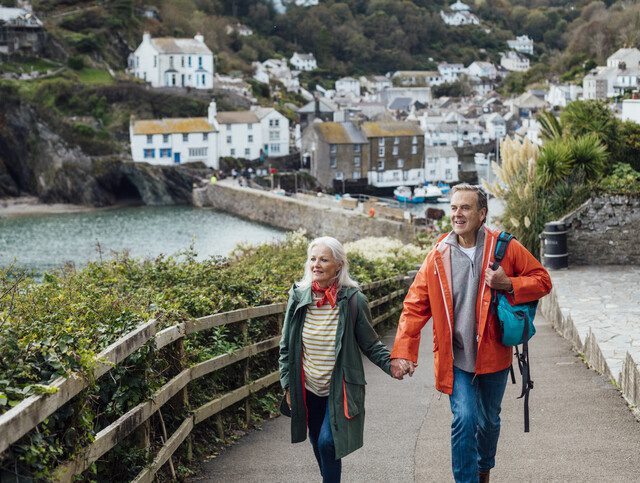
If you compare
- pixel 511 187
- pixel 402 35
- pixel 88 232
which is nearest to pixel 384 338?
pixel 511 187

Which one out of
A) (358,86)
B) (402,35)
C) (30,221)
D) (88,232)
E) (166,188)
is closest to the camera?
(88,232)

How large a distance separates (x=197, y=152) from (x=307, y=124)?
19.4m

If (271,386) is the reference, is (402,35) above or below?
above

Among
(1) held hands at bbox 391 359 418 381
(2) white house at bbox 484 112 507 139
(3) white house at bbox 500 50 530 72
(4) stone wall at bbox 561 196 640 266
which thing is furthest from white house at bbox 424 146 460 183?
(3) white house at bbox 500 50 530 72

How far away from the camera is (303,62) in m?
157

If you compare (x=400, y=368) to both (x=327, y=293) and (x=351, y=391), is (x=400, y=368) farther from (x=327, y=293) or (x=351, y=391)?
(x=327, y=293)

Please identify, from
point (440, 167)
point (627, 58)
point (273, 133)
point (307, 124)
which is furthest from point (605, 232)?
point (627, 58)

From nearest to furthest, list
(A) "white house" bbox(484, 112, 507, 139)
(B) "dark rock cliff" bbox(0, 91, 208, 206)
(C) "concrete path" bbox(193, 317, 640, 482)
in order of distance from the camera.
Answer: (C) "concrete path" bbox(193, 317, 640, 482) → (B) "dark rock cliff" bbox(0, 91, 208, 206) → (A) "white house" bbox(484, 112, 507, 139)

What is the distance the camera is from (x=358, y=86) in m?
153

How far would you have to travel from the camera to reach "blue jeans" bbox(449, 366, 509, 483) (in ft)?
16.1

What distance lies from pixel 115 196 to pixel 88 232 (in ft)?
62.7

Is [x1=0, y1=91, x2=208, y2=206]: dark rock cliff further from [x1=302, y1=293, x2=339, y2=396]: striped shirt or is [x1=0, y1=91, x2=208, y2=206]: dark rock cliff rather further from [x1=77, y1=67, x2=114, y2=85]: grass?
[x1=302, y1=293, x2=339, y2=396]: striped shirt

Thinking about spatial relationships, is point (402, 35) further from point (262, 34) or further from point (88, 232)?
point (88, 232)

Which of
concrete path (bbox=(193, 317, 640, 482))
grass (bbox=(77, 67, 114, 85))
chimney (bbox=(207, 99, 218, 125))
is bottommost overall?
concrete path (bbox=(193, 317, 640, 482))
